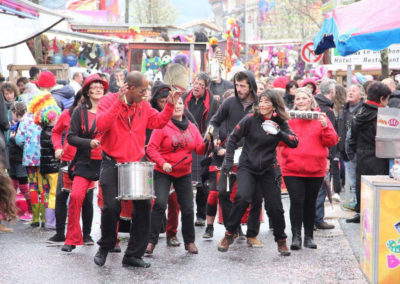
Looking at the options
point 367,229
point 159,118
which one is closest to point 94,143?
point 159,118

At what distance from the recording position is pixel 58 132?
31.0 ft

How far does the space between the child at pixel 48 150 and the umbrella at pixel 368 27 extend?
3.66 m

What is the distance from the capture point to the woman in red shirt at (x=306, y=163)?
356 inches

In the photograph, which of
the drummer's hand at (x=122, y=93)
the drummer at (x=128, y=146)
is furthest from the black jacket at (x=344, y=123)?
the drummer's hand at (x=122, y=93)

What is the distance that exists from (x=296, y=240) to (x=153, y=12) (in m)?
56.2

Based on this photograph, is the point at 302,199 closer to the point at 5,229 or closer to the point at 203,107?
the point at 203,107

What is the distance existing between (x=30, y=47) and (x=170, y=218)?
1481 cm

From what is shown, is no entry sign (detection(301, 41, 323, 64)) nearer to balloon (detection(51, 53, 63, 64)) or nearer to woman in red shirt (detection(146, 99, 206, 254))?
balloon (detection(51, 53, 63, 64))

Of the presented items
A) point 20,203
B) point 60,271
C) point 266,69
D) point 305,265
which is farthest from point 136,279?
point 266,69

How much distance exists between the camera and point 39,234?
1008cm

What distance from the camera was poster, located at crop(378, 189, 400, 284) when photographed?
23.1 feet

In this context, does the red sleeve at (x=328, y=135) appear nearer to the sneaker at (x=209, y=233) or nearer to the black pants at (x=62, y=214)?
the sneaker at (x=209, y=233)

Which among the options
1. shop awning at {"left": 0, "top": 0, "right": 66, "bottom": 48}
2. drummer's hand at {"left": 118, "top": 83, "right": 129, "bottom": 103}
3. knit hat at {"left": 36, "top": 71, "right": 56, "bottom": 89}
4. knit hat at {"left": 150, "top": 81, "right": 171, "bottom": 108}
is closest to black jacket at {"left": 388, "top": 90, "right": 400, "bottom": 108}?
knit hat at {"left": 150, "top": 81, "right": 171, "bottom": 108}

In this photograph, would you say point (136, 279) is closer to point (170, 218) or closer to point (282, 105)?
point (170, 218)
